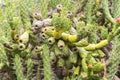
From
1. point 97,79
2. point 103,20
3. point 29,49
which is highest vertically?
point 103,20

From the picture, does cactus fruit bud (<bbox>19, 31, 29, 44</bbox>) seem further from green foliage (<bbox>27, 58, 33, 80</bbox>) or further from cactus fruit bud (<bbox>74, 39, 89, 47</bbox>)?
cactus fruit bud (<bbox>74, 39, 89, 47</bbox>)

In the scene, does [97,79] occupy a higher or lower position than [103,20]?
lower

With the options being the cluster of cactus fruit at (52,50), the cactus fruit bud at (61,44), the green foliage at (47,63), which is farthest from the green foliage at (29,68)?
the cactus fruit bud at (61,44)

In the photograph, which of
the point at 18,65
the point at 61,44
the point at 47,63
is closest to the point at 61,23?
the point at 61,44

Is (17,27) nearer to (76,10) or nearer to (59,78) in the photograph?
(59,78)

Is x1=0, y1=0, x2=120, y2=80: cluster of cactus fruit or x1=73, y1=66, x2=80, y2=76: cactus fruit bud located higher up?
x1=0, y1=0, x2=120, y2=80: cluster of cactus fruit

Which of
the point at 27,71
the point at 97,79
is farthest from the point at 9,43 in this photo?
the point at 97,79

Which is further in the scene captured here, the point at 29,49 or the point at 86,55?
the point at 29,49

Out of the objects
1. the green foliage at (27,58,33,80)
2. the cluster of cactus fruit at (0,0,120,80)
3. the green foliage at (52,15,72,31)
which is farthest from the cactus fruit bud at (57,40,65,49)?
the green foliage at (27,58,33,80)
